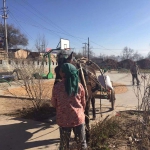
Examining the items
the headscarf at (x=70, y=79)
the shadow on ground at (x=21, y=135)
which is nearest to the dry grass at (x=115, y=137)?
the shadow on ground at (x=21, y=135)

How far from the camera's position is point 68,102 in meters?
2.70

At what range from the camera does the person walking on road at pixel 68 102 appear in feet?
8.67

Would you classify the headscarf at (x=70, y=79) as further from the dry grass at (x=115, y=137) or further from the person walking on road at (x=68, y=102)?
the dry grass at (x=115, y=137)

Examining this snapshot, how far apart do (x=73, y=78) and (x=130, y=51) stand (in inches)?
2900

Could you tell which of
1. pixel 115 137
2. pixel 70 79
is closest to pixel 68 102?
pixel 70 79

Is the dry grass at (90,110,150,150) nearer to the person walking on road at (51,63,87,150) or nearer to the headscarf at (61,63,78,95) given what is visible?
the person walking on road at (51,63,87,150)

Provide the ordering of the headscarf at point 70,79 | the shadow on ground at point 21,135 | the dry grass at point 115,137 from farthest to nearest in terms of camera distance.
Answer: the shadow on ground at point 21,135 < the dry grass at point 115,137 < the headscarf at point 70,79

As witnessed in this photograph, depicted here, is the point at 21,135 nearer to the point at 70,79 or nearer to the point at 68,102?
the point at 68,102

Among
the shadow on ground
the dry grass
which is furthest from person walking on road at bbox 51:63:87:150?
the shadow on ground

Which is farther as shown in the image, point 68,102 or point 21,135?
point 21,135

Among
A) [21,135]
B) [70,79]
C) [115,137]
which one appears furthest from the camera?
[21,135]

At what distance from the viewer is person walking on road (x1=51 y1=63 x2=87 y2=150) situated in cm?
264

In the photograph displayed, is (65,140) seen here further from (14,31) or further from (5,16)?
(14,31)

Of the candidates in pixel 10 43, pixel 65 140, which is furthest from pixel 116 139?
pixel 10 43
